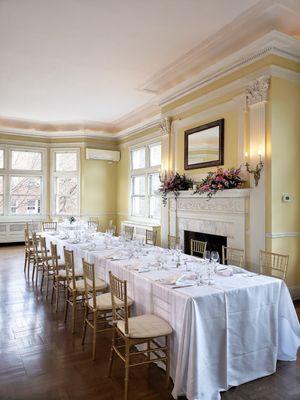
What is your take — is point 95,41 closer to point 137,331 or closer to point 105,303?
point 105,303

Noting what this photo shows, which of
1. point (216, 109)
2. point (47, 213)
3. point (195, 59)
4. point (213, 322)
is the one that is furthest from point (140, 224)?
point (213, 322)

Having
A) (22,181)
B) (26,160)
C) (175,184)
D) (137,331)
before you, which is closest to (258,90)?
(175,184)

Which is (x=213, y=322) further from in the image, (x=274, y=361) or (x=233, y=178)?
(x=233, y=178)

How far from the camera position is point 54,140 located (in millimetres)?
10594

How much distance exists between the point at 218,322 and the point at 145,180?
6899 mm

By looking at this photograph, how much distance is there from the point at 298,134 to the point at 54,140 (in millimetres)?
8008

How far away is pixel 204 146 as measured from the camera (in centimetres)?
592

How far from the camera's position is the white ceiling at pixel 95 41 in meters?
3.93

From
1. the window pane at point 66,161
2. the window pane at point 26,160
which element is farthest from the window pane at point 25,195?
the window pane at point 66,161

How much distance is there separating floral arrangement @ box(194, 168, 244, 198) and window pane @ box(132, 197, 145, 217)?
4.11m

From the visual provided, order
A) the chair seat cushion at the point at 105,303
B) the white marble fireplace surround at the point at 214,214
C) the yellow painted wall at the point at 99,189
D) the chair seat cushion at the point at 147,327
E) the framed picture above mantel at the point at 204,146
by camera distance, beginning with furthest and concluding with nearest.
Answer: the yellow painted wall at the point at 99,189, the framed picture above mantel at the point at 204,146, the white marble fireplace surround at the point at 214,214, the chair seat cushion at the point at 105,303, the chair seat cushion at the point at 147,327

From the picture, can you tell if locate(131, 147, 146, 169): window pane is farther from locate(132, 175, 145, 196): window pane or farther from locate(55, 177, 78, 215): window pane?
locate(55, 177, 78, 215): window pane

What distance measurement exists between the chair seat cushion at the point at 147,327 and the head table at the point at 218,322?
0.26 feet

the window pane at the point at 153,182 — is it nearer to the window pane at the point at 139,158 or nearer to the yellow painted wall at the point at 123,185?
the window pane at the point at 139,158
